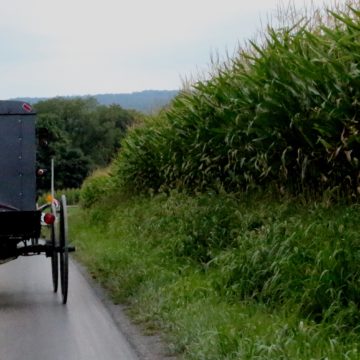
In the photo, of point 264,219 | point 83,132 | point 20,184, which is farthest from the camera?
point 83,132

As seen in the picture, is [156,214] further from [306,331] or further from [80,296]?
[306,331]

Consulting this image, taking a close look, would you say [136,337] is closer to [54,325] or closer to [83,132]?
[54,325]

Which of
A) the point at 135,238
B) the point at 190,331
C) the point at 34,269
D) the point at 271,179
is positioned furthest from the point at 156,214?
the point at 190,331

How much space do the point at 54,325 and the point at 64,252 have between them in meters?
1.73

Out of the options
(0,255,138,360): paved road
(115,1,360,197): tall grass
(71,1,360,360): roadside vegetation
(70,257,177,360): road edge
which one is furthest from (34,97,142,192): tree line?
(70,257,177,360): road edge

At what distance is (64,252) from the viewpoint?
38.0ft

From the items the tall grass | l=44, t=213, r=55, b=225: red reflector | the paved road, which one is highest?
the tall grass

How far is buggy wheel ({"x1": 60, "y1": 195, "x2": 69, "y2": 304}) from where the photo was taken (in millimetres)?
11375

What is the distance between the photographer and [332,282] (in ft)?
26.5

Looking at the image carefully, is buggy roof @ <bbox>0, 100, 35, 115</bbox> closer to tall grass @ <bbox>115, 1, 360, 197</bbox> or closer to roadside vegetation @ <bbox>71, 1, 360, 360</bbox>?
roadside vegetation @ <bbox>71, 1, 360, 360</bbox>

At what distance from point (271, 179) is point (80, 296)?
10.1 ft

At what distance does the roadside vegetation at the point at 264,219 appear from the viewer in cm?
796

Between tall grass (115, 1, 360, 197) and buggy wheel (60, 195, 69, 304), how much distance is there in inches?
98.7

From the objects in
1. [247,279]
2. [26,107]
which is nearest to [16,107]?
[26,107]
